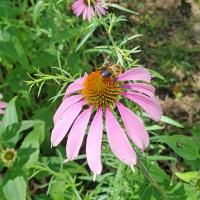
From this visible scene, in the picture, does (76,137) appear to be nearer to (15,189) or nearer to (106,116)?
(106,116)

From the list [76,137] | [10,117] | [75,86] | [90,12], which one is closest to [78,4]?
[90,12]

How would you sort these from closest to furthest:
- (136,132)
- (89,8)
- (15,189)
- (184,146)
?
(136,132) < (184,146) < (15,189) < (89,8)

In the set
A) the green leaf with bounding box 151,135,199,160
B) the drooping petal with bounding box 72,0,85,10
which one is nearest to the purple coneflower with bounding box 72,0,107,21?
the drooping petal with bounding box 72,0,85,10

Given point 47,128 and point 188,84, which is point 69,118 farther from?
point 188,84

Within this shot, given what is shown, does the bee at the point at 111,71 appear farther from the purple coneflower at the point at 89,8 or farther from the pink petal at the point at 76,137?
the purple coneflower at the point at 89,8

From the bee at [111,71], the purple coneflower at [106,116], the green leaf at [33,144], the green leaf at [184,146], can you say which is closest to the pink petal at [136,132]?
the purple coneflower at [106,116]

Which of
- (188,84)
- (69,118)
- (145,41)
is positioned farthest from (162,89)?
(69,118)
